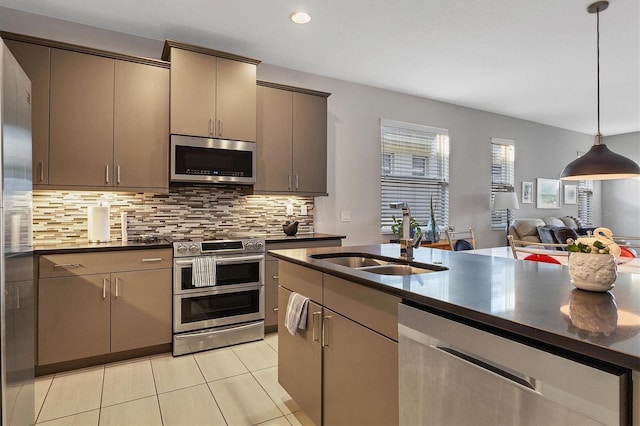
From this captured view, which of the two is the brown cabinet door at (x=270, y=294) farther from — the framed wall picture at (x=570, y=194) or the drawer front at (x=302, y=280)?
the framed wall picture at (x=570, y=194)

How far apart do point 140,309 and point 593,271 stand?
2976mm

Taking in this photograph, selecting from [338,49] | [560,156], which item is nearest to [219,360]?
[338,49]

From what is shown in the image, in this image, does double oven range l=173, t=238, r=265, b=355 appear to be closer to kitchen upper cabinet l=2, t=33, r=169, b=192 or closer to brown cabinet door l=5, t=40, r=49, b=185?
kitchen upper cabinet l=2, t=33, r=169, b=192

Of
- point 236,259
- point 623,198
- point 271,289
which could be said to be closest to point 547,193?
point 623,198

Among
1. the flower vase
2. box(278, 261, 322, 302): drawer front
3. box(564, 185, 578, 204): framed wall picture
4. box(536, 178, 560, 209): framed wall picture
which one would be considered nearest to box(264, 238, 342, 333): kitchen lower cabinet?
box(278, 261, 322, 302): drawer front

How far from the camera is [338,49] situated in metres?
3.62

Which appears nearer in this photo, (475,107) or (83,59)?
(83,59)

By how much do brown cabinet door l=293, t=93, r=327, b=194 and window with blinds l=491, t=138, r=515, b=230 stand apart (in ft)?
11.2

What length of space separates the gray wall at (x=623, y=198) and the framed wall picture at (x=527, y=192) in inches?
94.3

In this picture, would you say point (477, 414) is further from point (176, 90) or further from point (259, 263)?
point (176, 90)

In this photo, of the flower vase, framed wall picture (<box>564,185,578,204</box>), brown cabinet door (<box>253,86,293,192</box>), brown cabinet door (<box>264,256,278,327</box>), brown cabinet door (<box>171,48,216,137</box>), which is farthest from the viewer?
framed wall picture (<box>564,185,578,204</box>)

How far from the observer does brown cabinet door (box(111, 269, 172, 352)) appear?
2.84 m

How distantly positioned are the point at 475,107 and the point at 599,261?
508 centimetres

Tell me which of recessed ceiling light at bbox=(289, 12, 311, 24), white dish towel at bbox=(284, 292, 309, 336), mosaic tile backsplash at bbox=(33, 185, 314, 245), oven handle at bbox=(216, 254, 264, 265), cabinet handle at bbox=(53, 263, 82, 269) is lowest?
white dish towel at bbox=(284, 292, 309, 336)
